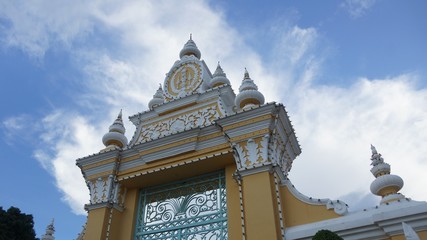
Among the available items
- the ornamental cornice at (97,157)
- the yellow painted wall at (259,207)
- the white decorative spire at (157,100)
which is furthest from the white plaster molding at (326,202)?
the white decorative spire at (157,100)

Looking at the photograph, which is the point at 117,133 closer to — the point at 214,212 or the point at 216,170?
the point at 216,170

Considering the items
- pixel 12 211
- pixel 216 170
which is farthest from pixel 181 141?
pixel 12 211

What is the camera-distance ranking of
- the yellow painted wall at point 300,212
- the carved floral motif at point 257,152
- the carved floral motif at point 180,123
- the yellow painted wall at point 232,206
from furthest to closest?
the carved floral motif at point 180,123
the carved floral motif at point 257,152
the yellow painted wall at point 232,206
the yellow painted wall at point 300,212

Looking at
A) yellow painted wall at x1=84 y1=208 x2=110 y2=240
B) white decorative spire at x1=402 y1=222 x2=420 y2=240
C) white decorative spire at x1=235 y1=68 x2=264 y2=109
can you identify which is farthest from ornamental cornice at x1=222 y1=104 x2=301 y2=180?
yellow painted wall at x1=84 y1=208 x2=110 y2=240

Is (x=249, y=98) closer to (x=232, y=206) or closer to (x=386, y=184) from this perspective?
Answer: (x=232, y=206)

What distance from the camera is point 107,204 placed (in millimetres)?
8000

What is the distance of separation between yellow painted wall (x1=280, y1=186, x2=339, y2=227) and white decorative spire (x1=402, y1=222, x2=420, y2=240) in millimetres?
1125

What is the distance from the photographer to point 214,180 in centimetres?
799

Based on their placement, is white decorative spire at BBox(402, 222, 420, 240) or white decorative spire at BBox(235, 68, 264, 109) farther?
white decorative spire at BBox(235, 68, 264, 109)

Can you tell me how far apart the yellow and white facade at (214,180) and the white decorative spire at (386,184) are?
2cm

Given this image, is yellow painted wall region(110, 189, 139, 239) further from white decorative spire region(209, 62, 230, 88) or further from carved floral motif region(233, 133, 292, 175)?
white decorative spire region(209, 62, 230, 88)

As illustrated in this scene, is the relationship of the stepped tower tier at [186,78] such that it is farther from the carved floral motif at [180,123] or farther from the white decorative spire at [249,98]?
the white decorative spire at [249,98]

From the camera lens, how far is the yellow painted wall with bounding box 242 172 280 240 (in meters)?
6.24

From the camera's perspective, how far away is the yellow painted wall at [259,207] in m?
6.24
